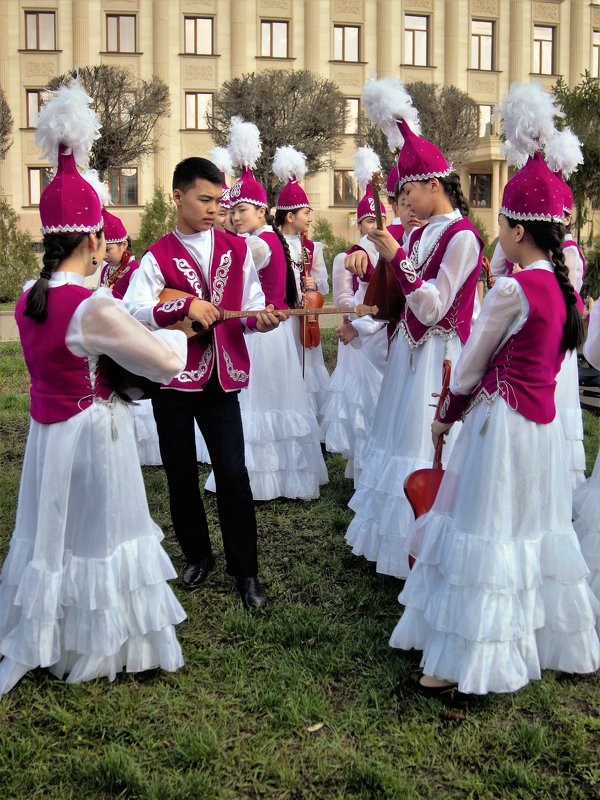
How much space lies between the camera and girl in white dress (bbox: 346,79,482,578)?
13.5 ft

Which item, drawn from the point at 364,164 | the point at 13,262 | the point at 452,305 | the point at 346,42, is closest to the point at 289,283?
the point at 364,164

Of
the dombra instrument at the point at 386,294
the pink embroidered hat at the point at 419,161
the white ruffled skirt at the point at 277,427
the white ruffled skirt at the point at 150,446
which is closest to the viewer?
the pink embroidered hat at the point at 419,161

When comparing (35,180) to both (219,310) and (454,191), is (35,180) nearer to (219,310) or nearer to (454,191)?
(454,191)

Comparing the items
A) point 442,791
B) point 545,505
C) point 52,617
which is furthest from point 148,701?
point 545,505

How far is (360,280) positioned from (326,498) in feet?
5.82

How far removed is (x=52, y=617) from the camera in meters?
3.19

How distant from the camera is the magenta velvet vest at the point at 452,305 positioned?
416cm

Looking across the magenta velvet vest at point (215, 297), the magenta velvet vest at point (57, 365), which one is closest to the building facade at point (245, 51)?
the magenta velvet vest at point (215, 297)

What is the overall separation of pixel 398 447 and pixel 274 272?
7.00 feet

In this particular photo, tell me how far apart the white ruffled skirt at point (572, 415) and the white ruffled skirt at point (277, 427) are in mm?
1780

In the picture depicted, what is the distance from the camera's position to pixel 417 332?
4.35 meters

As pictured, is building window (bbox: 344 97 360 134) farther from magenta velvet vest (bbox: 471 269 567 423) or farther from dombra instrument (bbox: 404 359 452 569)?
magenta velvet vest (bbox: 471 269 567 423)

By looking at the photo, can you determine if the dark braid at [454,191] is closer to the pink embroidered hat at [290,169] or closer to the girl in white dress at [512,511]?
the girl in white dress at [512,511]

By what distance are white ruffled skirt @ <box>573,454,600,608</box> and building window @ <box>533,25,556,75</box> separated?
3694cm
